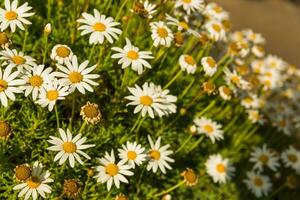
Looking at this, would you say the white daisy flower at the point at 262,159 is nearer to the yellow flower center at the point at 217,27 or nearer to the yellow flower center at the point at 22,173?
the yellow flower center at the point at 217,27

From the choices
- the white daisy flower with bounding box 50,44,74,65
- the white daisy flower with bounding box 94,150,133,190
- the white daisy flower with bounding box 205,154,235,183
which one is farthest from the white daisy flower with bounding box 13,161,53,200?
the white daisy flower with bounding box 205,154,235,183

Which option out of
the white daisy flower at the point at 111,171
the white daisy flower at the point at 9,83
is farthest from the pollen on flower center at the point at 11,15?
the white daisy flower at the point at 111,171

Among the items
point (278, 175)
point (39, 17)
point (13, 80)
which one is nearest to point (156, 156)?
point (13, 80)

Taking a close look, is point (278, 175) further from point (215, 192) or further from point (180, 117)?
point (180, 117)

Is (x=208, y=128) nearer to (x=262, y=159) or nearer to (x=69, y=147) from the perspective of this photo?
(x=262, y=159)

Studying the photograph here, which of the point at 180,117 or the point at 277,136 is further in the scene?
the point at 277,136

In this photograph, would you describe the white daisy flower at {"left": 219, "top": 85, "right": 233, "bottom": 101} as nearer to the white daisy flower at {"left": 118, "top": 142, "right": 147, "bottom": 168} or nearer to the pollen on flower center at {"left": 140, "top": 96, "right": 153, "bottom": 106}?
the pollen on flower center at {"left": 140, "top": 96, "right": 153, "bottom": 106}

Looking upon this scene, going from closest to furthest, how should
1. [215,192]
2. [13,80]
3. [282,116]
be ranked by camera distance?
[13,80]
[215,192]
[282,116]
